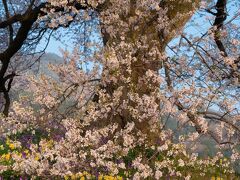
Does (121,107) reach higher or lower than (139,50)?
lower

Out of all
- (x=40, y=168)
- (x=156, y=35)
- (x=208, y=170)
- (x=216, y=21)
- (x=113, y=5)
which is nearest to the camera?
(x=40, y=168)

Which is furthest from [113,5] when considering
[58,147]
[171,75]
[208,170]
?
[208,170]

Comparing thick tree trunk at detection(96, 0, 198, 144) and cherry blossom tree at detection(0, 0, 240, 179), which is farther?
thick tree trunk at detection(96, 0, 198, 144)

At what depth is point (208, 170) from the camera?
1035 cm

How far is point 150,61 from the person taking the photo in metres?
8.52

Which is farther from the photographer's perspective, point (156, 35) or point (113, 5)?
point (156, 35)

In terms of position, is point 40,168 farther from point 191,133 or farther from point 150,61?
point 150,61

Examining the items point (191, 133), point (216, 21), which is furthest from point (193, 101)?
point (216, 21)

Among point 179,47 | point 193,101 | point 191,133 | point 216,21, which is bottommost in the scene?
point 191,133

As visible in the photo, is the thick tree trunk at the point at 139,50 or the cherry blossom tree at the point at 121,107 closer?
the cherry blossom tree at the point at 121,107

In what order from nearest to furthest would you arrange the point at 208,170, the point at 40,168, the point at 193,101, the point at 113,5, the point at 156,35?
the point at 40,168
the point at 193,101
the point at 113,5
the point at 156,35
the point at 208,170

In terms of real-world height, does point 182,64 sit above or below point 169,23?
below

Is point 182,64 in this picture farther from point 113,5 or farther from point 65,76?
point 65,76

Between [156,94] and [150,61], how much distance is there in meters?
1.23
